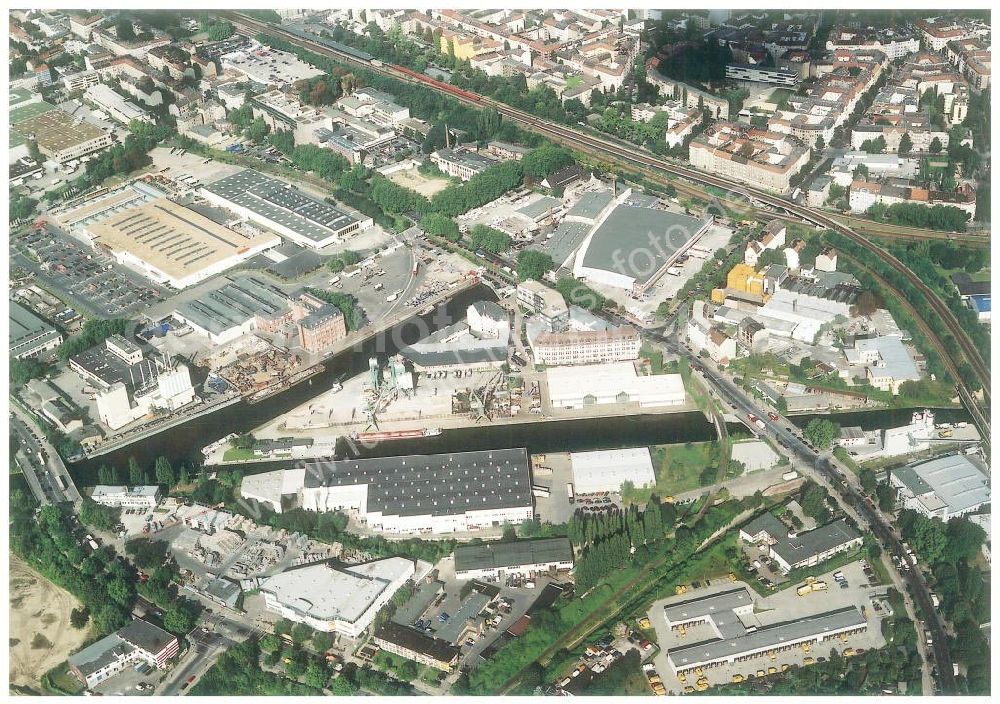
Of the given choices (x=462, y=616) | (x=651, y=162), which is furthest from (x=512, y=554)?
(x=651, y=162)

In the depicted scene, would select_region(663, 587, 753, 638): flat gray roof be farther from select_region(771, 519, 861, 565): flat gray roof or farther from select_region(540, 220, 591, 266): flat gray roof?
select_region(540, 220, 591, 266): flat gray roof

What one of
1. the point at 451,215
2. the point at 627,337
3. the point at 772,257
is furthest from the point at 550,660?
the point at 451,215

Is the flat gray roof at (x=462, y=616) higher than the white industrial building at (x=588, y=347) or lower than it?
lower

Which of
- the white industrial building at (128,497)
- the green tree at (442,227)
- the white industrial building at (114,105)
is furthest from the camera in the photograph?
the white industrial building at (114,105)

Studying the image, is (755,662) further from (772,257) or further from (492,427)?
(772,257)

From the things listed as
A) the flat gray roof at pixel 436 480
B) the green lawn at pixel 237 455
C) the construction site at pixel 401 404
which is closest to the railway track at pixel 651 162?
the flat gray roof at pixel 436 480

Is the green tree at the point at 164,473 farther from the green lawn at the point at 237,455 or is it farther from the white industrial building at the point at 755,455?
the white industrial building at the point at 755,455
